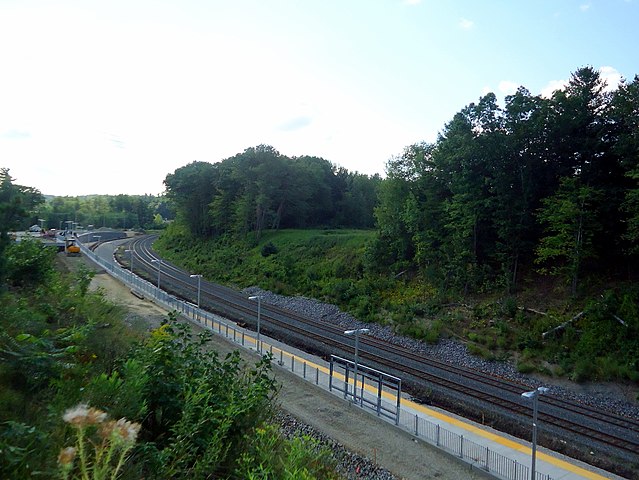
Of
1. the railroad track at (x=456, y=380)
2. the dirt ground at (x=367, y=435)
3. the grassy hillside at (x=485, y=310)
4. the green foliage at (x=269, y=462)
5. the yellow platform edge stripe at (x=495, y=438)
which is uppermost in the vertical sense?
the green foliage at (x=269, y=462)

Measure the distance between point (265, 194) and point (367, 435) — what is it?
150 ft

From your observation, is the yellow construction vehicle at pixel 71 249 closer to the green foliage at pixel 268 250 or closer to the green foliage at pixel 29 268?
the green foliage at pixel 268 250

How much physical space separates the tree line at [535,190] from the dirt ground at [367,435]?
15.8 metres

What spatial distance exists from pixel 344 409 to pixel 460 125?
21.8 meters

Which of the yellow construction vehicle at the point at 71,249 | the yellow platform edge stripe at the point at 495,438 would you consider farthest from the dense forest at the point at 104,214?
the yellow platform edge stripe at the point at 495,438

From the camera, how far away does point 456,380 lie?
2170 centimetres

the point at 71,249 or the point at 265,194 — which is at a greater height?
the point at 265,194

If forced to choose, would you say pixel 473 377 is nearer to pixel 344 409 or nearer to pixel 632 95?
pixel 344 409

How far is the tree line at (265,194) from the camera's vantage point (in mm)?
60125

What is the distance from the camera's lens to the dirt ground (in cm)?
1294

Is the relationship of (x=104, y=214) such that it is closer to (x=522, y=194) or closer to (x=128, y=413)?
(x=522, y=194)

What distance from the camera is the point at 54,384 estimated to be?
21.5ft

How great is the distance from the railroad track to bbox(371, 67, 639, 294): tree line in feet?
28.7

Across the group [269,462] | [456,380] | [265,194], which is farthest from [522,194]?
[265,194]
